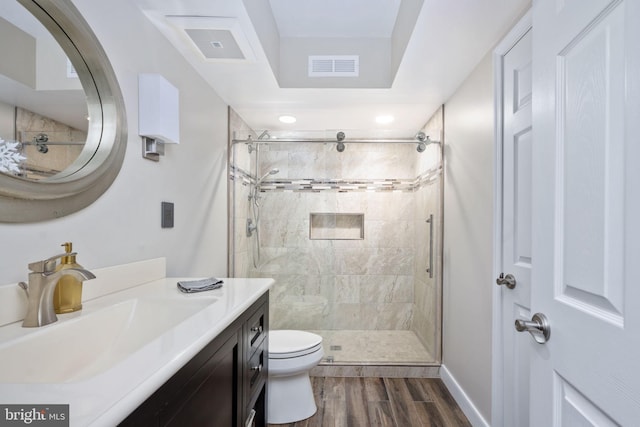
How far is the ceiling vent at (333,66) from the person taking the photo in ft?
7.97

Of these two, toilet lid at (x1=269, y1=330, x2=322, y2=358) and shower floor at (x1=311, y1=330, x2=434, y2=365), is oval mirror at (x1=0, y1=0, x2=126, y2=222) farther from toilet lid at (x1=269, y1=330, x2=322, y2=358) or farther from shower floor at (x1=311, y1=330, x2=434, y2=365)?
shower floor at (x1=311, y1=330, x2=434, y2=365)

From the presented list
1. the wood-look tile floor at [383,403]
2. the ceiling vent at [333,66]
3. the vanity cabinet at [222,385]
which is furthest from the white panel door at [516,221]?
the vanity cabinet at [222,385]

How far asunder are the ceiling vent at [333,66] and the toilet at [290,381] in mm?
1841

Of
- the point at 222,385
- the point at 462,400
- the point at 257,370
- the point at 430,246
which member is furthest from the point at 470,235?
the point at 222,385

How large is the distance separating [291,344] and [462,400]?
1.17 metres

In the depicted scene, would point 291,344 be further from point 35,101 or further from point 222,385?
point 35,101

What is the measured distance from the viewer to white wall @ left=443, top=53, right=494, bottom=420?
1922 millimetres

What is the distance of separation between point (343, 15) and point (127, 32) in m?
1.32

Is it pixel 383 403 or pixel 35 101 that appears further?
pixel 383 403

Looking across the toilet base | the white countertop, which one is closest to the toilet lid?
the toilet base

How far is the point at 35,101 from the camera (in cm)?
99

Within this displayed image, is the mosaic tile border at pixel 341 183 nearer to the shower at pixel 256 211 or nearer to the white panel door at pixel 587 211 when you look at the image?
the shower at pixel 256 211

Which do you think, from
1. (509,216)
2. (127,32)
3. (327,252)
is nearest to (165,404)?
(127,32)

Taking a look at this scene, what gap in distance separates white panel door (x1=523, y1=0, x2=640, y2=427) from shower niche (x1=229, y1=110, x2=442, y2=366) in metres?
1.89
